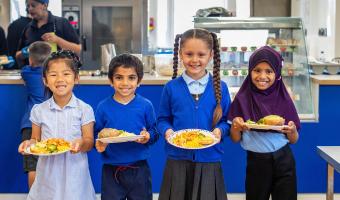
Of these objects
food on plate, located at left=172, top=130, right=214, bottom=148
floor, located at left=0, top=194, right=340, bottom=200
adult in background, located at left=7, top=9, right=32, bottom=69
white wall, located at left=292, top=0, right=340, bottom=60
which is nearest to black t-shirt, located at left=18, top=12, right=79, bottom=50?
adult in background, located at left=7, top=9, right=32, bottom=69

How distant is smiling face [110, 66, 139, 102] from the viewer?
106 inches

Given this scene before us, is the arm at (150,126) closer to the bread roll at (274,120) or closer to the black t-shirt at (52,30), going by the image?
the bread roll at (274,120)

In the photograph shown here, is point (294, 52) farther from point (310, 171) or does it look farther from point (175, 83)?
point (175, 83)

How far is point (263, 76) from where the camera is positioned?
273 centimetres

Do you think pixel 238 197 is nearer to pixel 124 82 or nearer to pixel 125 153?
pixel 125 153

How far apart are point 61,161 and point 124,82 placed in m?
0.52

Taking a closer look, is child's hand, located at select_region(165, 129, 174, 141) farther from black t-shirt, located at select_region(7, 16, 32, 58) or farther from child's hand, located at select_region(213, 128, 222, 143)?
black t-shirt, located at select_region(7, 16, 32, 58)

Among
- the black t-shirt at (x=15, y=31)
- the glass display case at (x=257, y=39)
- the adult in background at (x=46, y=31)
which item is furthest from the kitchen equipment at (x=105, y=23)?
the glass display case at (x=257, y=39)

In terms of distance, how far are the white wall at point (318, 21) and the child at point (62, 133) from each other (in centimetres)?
546

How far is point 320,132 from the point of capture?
3.97 m

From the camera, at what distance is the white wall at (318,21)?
24.4ft

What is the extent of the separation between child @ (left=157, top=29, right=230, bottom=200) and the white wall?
5.09 metres

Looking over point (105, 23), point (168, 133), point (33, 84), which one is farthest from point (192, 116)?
point (105, 23)

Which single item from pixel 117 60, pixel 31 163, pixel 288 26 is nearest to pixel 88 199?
pixel 117 60
